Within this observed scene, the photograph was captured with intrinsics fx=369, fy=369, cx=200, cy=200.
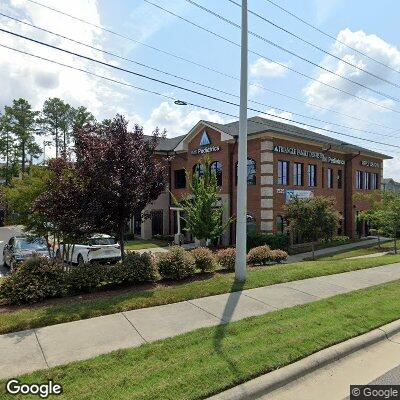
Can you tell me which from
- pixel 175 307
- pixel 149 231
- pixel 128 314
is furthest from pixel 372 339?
pixel 149 231

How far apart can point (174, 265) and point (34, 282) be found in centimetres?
343

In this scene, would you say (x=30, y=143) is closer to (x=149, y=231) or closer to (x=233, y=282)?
(x=149, y=231)

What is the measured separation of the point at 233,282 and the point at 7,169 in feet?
186

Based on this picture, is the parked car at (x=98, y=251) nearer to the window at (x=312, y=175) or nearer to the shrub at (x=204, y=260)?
the shrub at (x=204, y=260)

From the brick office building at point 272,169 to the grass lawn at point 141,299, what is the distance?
10340 millimetres

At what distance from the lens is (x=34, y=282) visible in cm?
801

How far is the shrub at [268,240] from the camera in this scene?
22.3 meters

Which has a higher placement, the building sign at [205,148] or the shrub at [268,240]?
the building sign at [205,148]

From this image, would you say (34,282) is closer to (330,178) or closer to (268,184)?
(268,184)

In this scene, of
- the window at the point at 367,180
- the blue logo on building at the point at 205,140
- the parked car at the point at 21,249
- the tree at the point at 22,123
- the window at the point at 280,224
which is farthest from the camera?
the tree at the point at 22,123

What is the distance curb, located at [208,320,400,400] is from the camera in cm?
439

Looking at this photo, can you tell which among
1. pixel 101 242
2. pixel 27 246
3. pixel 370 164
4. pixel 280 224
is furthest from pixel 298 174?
pixel 27 246

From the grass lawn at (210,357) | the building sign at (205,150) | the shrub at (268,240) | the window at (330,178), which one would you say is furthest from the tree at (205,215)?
the window at (330,178)

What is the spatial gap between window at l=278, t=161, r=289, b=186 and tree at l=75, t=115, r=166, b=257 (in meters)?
14.7
